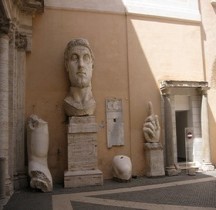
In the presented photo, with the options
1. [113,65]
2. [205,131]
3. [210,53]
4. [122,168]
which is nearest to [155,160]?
[122,168]

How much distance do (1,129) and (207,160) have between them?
606 centimetres

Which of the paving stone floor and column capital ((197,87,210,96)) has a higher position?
column capital ((197,87,210,96))

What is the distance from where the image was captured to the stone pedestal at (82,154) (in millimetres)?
7309

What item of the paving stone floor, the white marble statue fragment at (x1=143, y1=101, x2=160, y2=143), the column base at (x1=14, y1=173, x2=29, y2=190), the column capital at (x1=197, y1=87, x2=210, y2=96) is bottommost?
the paving stone floor

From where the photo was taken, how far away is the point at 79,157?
7422mm

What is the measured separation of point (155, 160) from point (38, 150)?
10.4 ft

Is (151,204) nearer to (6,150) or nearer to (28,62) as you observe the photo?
(6,150)

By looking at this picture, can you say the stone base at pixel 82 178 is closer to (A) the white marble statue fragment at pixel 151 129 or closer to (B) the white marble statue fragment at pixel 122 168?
(B) the white marble statue fragment at pixel 122 168

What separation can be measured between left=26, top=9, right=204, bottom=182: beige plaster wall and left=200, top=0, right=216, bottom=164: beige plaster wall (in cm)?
32

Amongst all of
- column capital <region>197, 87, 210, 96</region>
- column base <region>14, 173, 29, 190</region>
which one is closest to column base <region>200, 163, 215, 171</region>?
column capital <region>197, 87, 210, 96</region>

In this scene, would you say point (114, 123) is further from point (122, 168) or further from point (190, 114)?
point (190, 114)

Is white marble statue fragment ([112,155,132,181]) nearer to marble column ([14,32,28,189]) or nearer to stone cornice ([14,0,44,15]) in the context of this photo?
marble column ([14,32,28,189])

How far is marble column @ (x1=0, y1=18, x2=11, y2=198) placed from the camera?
20.3ft

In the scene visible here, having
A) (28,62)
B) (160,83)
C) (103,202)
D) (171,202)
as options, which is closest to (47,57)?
(28,62)
